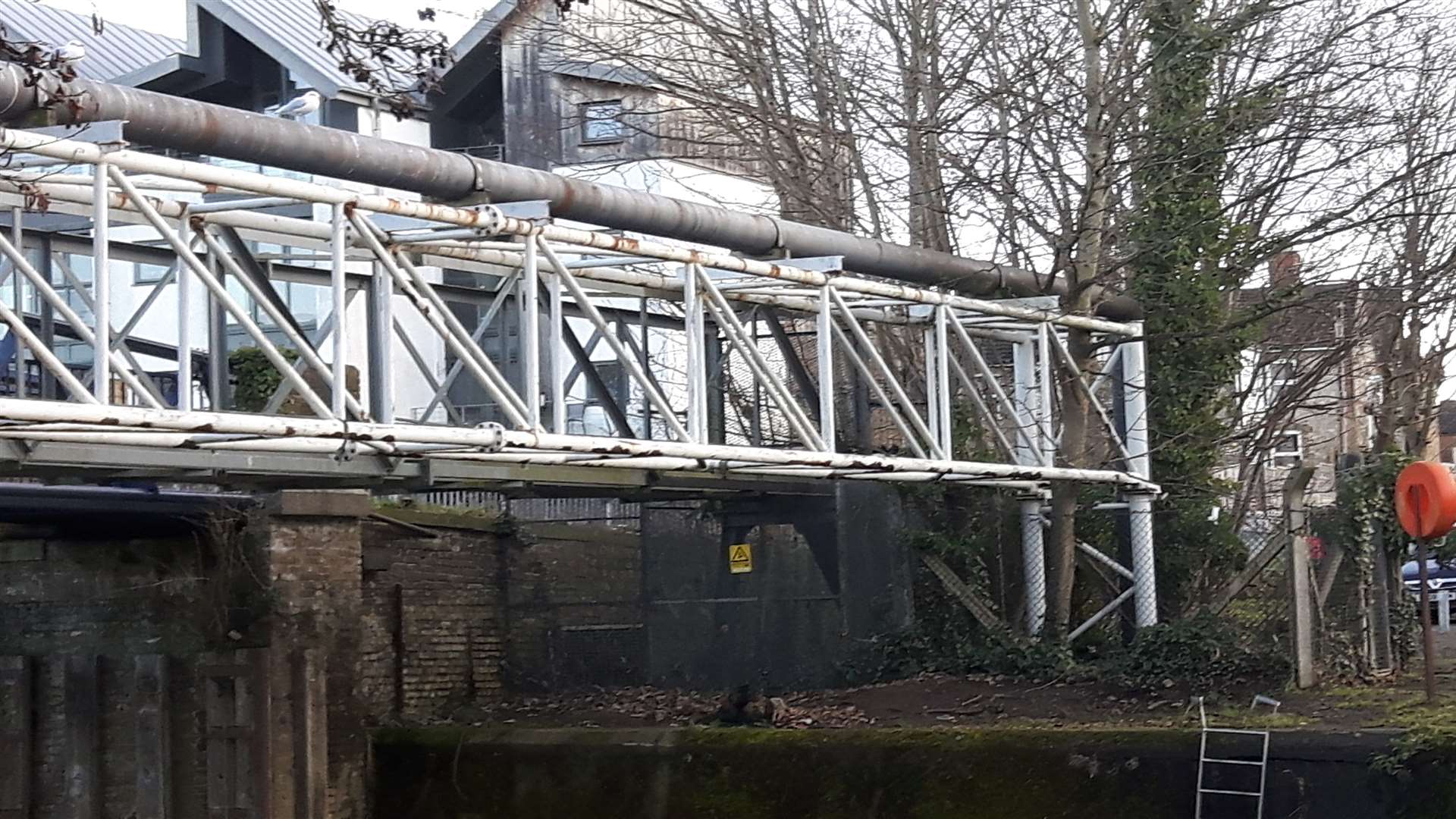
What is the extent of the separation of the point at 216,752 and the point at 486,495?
8.15 m

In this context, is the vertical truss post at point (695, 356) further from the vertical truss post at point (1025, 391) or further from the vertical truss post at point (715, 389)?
the vertical truss post at point (1025, 391)

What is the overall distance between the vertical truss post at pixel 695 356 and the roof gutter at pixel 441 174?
783 millimetres

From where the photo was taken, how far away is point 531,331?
12430mm

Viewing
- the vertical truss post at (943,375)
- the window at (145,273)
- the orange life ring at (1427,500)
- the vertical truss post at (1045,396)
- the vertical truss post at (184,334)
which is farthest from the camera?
the window at (145,273)

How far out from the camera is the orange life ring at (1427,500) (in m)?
15.4

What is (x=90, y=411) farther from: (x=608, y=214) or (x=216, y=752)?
(x=216, y=752)

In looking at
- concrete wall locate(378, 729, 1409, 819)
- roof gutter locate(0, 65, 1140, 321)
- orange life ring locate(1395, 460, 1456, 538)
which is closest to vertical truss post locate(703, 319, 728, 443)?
roof gutter locate(0, 65, 1140, 321)

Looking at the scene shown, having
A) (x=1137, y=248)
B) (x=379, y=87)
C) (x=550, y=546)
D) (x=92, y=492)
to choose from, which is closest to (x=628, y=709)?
(x=550, y=546)

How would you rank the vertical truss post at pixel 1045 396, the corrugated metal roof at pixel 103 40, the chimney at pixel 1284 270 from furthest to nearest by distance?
the corrugated metal roof at pixel 103 40 < the chimney at pixel 1284 270 < the vertical truss post at pixel 1045 396

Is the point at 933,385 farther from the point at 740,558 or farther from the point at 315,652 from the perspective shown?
the point at 315,652

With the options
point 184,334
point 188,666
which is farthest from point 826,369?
point 188,666

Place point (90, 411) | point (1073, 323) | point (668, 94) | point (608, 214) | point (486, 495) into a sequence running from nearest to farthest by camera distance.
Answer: point (90, 411) < point (608, 214) < point (1073, 323) < point (668, 94) < point (486, 495)

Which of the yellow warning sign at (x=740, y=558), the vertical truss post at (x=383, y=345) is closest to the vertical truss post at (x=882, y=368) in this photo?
the vertical truss post at (x=383, y=345)

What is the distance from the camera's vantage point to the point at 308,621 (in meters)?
17.2
